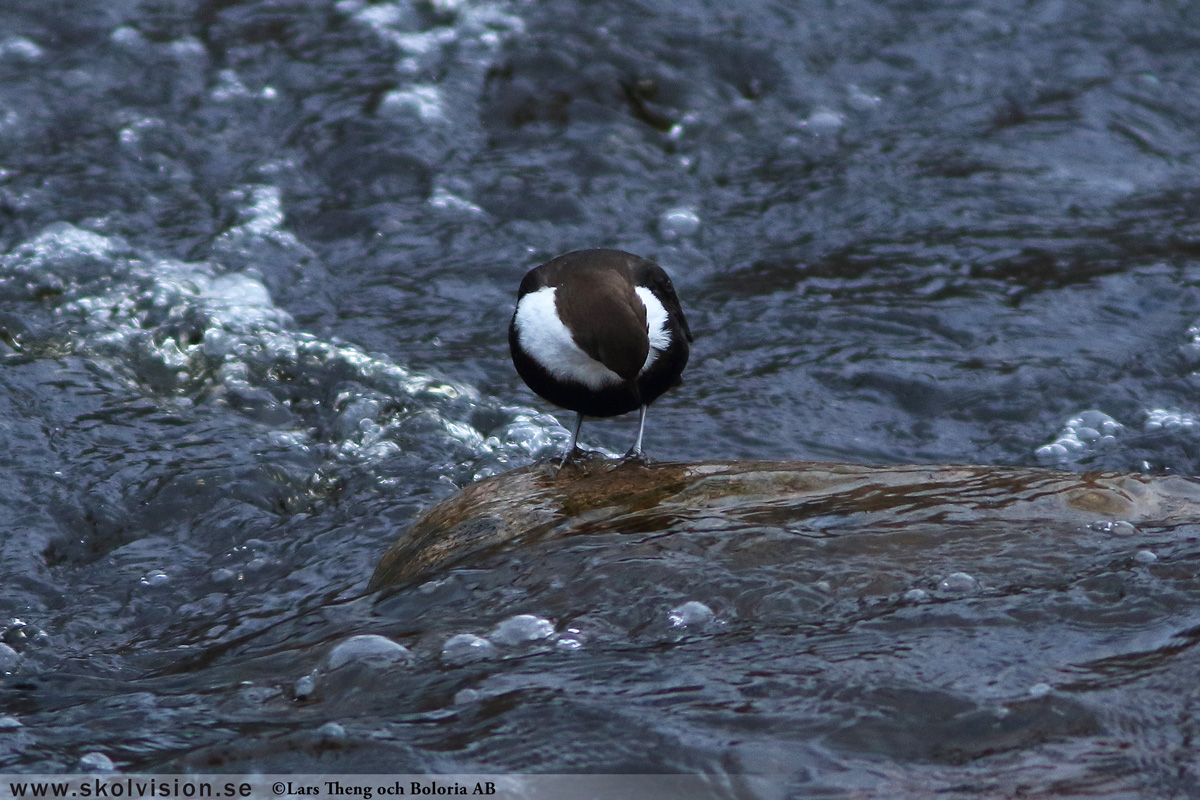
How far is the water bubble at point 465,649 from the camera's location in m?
3.02

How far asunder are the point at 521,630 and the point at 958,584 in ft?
3.51

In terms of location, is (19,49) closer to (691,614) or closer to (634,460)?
(634,460)

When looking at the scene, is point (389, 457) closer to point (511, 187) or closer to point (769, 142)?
point (511, 187)

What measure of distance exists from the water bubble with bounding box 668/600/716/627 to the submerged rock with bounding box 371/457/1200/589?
35 centimetres

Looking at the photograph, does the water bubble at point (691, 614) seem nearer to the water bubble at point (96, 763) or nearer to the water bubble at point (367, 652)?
the water bubble at point (367, 652)

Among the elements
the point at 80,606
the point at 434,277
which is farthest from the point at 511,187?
the point at 80,606

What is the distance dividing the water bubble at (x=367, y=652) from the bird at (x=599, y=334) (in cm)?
123

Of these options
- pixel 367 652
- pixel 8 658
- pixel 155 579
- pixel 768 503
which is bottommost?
pixel 155 579

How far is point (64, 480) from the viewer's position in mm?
4770

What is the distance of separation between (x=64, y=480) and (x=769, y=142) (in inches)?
169

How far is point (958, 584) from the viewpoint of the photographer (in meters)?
3.08

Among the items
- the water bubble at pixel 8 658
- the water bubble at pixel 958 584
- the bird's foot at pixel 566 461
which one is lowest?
the water bubble at pixel 8 658

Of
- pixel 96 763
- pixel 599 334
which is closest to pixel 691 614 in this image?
pixel 599 334

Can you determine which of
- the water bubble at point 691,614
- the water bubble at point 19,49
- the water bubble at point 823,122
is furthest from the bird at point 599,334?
the water bubble at point 19,49
